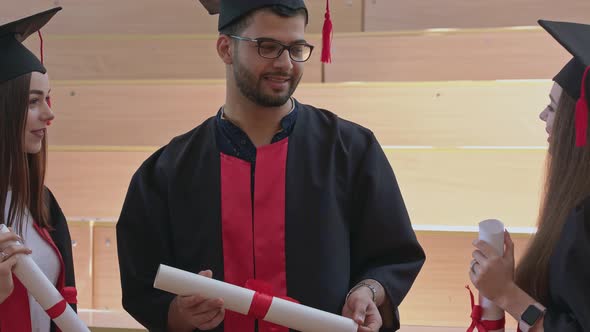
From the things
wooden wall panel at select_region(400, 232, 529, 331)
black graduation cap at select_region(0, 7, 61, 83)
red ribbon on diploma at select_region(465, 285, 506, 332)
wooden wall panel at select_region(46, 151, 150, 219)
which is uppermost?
black graduation cap at select_region(0, 7, 61, 83)

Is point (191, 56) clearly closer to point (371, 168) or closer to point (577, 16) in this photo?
point (577, 16)

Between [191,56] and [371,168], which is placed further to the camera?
[191,56]

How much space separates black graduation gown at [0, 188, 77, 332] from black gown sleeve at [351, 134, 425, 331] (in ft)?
2.01

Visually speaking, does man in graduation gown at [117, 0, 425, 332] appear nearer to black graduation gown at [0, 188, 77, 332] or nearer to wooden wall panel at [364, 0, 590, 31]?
black graduation gown at [0, 188, 77, 332]

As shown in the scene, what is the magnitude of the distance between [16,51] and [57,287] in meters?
0.52

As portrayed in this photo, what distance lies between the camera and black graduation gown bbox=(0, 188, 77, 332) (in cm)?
158

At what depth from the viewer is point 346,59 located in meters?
3.01

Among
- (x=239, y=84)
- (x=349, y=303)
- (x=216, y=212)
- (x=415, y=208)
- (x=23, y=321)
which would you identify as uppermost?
(x=239, y=84)

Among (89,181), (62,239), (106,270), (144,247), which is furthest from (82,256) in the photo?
(144,247)

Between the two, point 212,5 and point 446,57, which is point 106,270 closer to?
point 212,5

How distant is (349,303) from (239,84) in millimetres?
464

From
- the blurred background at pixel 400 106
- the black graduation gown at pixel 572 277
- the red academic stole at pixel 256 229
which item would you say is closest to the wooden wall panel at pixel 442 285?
the blurred background at pixel 400 106

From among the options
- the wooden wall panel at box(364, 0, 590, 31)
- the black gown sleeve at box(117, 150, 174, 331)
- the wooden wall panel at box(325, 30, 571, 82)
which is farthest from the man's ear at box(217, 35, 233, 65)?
the wooden wall panel at box(364, 0, 590, 31)

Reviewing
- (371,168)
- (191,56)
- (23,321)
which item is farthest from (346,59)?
(23,321)
